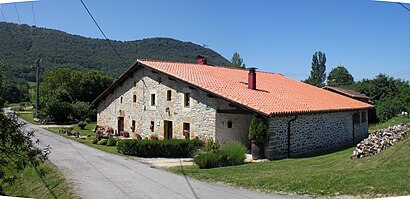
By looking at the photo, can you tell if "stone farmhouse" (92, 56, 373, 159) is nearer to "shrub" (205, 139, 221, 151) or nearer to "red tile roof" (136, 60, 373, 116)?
"red tile roof" (136, 60, 373, 116)

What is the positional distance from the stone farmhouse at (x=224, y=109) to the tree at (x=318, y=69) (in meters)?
1.84

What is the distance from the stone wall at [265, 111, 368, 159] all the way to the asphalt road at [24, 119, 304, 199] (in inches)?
187

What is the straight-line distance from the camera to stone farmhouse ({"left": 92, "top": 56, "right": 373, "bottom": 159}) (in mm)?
13398

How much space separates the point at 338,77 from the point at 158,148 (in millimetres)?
18936

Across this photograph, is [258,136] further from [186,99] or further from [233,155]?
[186,99]

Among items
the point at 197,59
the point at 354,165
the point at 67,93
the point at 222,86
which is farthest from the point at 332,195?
the point at 67,93

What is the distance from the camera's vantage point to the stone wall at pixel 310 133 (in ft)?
42.3

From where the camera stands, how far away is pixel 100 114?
23359 mm

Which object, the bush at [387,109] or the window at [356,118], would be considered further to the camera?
the bush at [387,109]

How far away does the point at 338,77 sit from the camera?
1086 inches

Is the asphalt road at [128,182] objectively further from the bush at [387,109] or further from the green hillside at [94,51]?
the bush at [387,109]

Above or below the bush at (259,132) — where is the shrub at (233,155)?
below

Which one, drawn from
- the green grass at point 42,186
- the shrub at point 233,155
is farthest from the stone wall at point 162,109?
the green grass at point 42,186

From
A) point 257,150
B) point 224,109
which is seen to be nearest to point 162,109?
point 224,109
